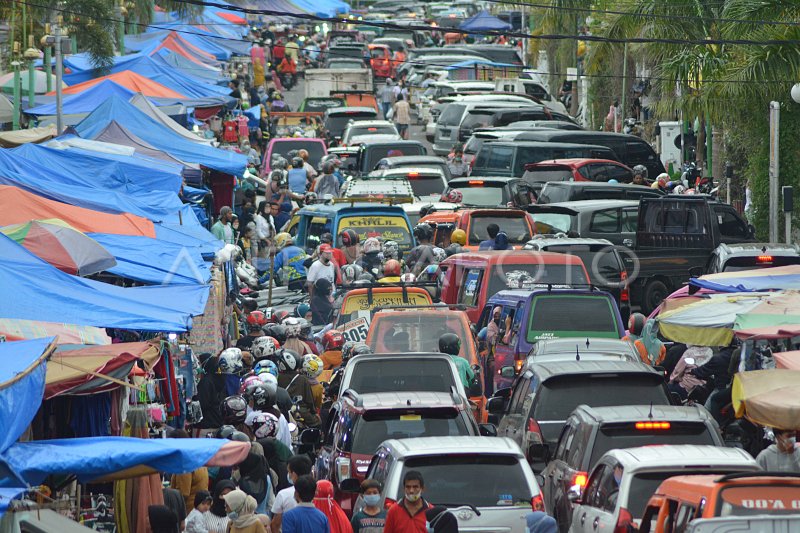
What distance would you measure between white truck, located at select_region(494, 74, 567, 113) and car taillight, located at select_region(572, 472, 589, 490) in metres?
38.9

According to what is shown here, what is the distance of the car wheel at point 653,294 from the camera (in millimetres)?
22922

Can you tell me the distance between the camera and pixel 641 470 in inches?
380

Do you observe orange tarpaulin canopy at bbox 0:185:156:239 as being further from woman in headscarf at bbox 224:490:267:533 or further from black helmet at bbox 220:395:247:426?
woman in headscarf at bbox 224:490:267:533

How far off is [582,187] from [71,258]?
1296cm

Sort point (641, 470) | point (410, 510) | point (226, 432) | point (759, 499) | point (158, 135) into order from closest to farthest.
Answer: point (759, 499) < point (641, 470) < point (410, 510) < point (226, 432) < point (158, 135)

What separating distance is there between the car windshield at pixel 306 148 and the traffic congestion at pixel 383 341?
2.98 metres

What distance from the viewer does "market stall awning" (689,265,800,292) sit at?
1762 centimetres

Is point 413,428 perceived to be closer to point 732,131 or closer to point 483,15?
point 732,131

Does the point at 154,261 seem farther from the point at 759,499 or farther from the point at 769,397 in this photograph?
the point at 759,499

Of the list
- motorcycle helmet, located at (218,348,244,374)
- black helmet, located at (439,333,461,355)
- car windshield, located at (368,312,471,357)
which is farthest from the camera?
car windshield, located at (368,312,471,357)

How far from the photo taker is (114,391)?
12164 mm

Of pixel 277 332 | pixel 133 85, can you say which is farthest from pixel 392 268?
pixel 133 85

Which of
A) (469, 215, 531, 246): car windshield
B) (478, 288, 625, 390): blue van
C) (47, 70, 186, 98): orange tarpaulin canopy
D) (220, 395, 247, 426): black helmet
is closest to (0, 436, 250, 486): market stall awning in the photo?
(220, 395, 247, 426): black helmet

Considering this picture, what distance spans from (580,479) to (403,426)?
1.47 m
